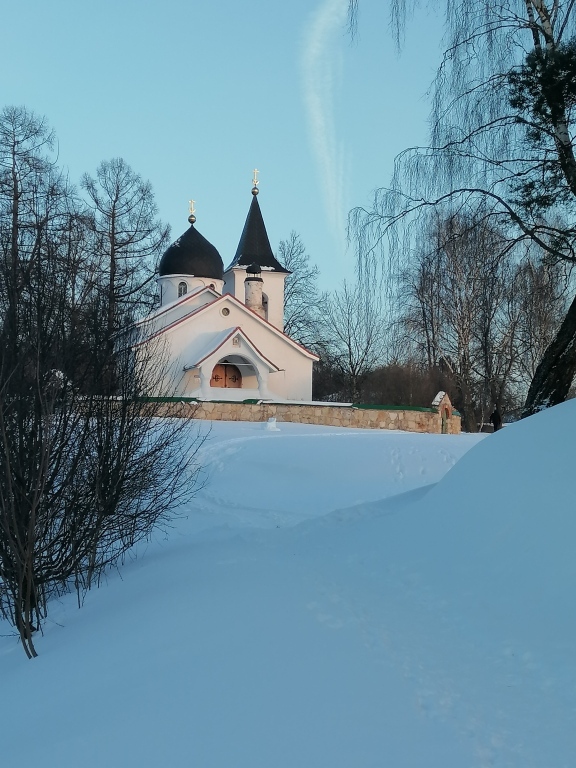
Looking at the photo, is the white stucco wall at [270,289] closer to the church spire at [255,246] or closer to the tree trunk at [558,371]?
the church spire at [255,246]

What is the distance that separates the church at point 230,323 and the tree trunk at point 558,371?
734 inches

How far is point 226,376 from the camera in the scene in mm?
31812

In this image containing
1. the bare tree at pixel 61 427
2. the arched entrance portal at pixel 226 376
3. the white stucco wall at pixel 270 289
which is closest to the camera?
the bare tree at pixel 61 427

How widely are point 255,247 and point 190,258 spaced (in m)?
4.17

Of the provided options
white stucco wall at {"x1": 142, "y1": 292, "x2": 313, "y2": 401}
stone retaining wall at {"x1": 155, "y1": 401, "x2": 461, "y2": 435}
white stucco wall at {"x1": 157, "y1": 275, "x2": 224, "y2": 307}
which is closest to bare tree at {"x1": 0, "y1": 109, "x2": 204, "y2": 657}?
stone retaining wall at {"x1": 155, "y1": 401, "x2": 461, "y2": 435}

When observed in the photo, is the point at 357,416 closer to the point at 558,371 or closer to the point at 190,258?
the point at 190,258

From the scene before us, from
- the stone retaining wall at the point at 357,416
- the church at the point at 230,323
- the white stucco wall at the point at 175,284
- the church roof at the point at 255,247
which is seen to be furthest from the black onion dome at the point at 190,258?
the stone retaining wall at the point at 357,416

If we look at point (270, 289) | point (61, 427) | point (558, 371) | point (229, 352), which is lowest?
point (61, 427)

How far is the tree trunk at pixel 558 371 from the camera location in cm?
782

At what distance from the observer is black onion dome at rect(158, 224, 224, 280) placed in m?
34.5

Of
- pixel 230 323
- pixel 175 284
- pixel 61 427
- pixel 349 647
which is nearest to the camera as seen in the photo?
pixel 349 647

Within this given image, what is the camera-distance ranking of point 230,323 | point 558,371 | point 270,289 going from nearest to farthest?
point 558,371
point 230,323
point 270,289

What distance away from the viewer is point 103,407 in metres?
7.31

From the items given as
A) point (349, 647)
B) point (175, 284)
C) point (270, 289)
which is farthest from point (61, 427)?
point (270, 289)
